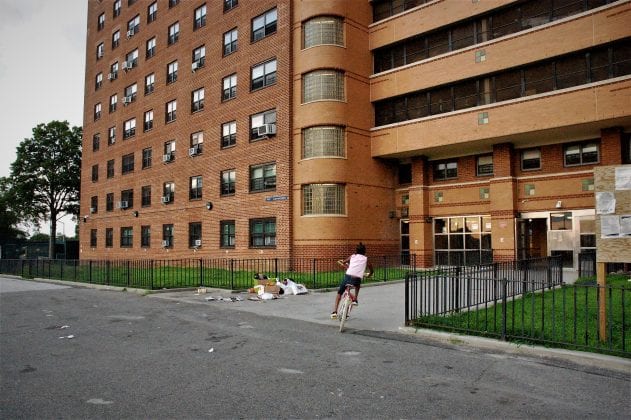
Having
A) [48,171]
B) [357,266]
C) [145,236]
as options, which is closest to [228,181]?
[145,236]

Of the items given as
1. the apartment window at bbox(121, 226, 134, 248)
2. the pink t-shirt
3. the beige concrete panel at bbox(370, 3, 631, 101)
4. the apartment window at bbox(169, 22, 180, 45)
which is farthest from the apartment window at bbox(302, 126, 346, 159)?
the apartment window at bbox(121, 226, 134, 248)

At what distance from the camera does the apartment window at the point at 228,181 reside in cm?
2917

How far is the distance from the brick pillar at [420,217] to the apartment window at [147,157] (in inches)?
832

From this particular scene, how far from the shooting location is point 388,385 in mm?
5762

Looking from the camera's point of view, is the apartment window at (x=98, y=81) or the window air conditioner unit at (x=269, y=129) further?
the apartment window at (x=98, y=81)

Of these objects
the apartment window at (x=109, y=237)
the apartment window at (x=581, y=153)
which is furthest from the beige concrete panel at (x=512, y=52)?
the apartment window at (x=109, y=237)

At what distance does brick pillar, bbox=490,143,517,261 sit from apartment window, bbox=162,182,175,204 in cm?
2178

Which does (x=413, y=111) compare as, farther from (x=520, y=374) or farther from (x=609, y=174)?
(x=520, y=374)

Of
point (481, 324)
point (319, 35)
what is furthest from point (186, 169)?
A: point (481, 324)

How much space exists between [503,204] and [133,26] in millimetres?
34034

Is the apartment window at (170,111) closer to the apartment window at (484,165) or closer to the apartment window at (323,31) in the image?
the apartment window at (323,31)

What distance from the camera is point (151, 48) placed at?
37969mm

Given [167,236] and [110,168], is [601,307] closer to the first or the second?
[167,236]

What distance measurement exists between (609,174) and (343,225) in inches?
701
